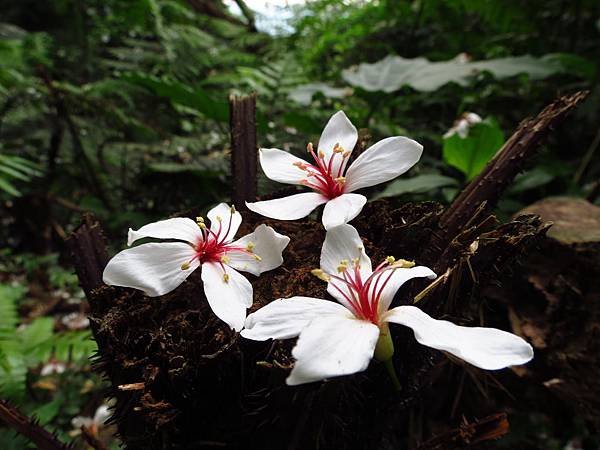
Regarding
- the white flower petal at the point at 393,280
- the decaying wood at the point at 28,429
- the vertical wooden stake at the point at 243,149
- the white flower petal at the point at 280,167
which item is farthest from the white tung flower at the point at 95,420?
the white flower petal at the point at 393,280

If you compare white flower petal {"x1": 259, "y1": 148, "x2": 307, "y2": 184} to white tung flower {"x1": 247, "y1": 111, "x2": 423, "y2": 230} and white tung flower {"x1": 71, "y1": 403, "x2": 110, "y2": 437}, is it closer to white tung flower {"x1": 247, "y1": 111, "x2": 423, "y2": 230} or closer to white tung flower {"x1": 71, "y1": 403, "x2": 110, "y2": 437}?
white tung flower {"x1": 247, "y1": 111, "x2": 423, "y2": 230}

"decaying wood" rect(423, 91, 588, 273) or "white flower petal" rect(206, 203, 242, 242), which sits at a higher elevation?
"decaying wood" rect(423, 91, 588, 273)

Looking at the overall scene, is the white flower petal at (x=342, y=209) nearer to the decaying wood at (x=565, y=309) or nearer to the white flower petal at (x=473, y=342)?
the white flower petal at (x=473, y=342)

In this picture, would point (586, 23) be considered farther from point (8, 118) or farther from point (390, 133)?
point (8, 118)

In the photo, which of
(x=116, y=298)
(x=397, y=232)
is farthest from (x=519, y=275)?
(x=116, y=298)

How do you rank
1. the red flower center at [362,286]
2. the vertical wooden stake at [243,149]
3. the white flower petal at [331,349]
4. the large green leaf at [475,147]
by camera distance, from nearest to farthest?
the white flower petal at [331,349] → the red flower center at [362,286] → the vertical wooden stake at [243,149] → the large green leaf at [475,147]

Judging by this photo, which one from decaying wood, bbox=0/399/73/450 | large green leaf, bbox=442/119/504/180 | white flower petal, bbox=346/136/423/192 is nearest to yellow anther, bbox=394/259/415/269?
white flower petal, bbox=346/136/423/192
